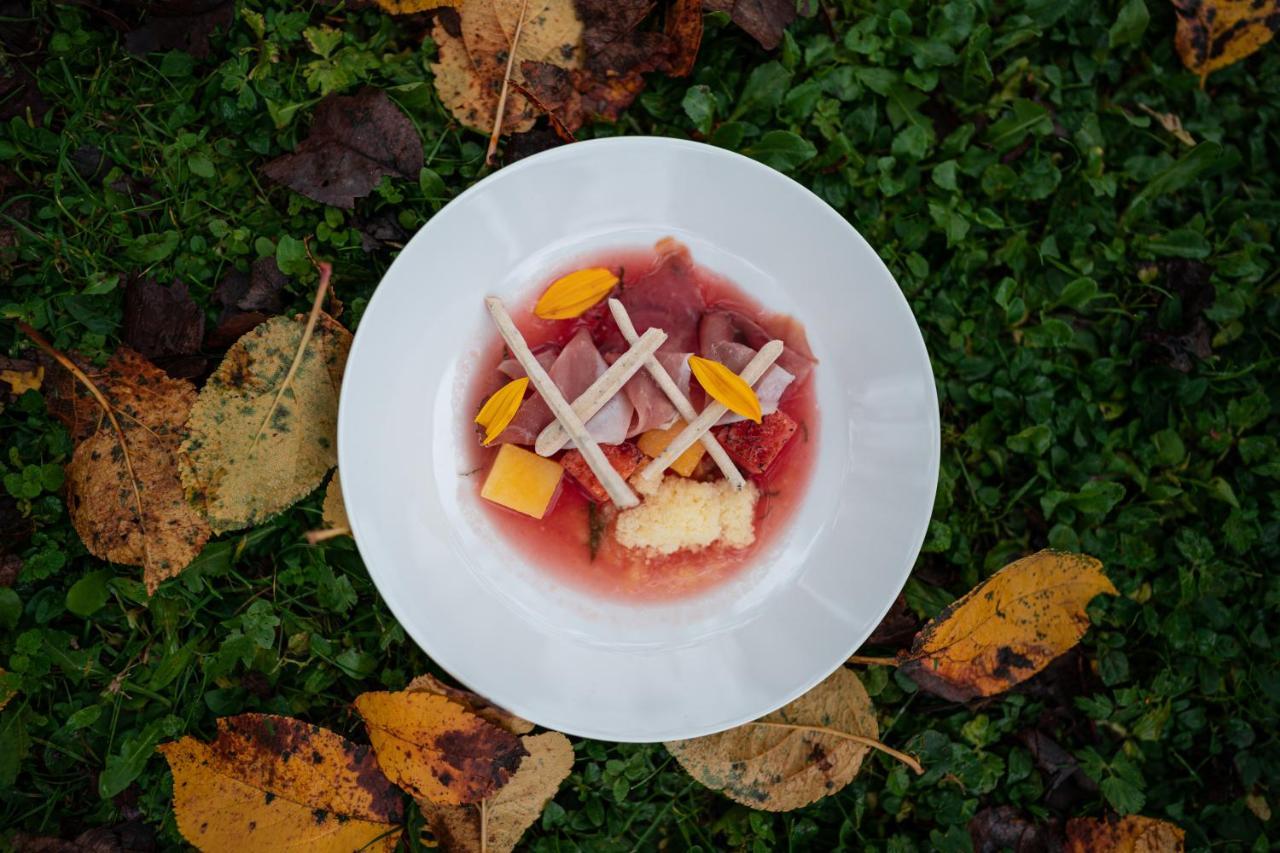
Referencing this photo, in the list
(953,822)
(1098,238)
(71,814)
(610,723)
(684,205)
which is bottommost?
(953,822)

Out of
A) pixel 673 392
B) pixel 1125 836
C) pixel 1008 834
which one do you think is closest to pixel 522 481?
pixel 673 392

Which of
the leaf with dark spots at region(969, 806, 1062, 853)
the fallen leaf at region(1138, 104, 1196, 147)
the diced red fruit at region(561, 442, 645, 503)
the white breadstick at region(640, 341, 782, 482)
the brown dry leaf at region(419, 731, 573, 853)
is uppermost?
the fallen leaf at region(1138, 104, 1196, 147)

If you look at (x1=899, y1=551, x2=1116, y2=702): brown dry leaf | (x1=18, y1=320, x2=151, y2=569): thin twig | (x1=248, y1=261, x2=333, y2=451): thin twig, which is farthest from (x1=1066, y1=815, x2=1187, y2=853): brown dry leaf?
(x1=18, y1=320, x2=151, y2=569): thin twig

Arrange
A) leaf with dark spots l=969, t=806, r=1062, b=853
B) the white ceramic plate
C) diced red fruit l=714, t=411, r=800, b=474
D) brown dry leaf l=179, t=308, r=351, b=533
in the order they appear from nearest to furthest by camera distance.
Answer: the white ceramic plate
brown dry leaf l=179, t=308, r=351, b=533
diced red fruit l=714, t=411, r=800, b=474
leaf with dark spots l=969, t=806, r=1062, b=853

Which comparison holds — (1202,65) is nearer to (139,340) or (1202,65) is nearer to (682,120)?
(682,120)

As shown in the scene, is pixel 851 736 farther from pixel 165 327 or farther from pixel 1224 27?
pixel 1224 27

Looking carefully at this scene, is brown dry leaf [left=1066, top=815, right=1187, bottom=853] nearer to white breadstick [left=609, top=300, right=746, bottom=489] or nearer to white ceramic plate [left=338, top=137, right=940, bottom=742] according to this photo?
white ceramic plate [left=338, top=137, right=940, bottom=742]

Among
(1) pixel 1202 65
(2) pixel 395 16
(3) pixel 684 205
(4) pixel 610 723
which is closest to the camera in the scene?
(4) pixel 610 723

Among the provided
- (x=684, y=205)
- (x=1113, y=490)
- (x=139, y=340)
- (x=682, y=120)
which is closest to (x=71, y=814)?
(x=139, y=340)
